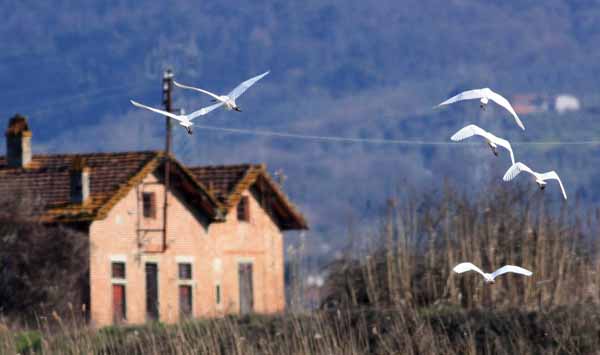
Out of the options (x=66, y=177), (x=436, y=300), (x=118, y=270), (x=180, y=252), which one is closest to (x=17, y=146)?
(x=66, y=177)

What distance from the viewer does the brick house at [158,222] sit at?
4225cm

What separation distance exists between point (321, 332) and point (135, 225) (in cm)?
2336

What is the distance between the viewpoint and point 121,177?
1745 inches

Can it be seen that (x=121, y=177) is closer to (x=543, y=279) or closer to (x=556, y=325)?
(x=543, y=279)

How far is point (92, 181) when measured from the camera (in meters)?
44.5

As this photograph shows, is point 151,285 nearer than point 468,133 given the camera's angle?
No

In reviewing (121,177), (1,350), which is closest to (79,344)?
(1,350)

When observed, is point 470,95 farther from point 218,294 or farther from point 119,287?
point 218,294

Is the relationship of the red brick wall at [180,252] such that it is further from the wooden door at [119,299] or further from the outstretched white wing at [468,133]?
the outstretched white wing at [468,133]

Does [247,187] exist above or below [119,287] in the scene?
above

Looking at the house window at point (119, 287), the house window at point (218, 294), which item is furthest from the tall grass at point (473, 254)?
the house window at point (218, 294)

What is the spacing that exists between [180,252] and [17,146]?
5.44m

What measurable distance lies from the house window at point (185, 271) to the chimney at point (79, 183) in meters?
5.37

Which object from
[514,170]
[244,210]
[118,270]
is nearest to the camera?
[514,170]
